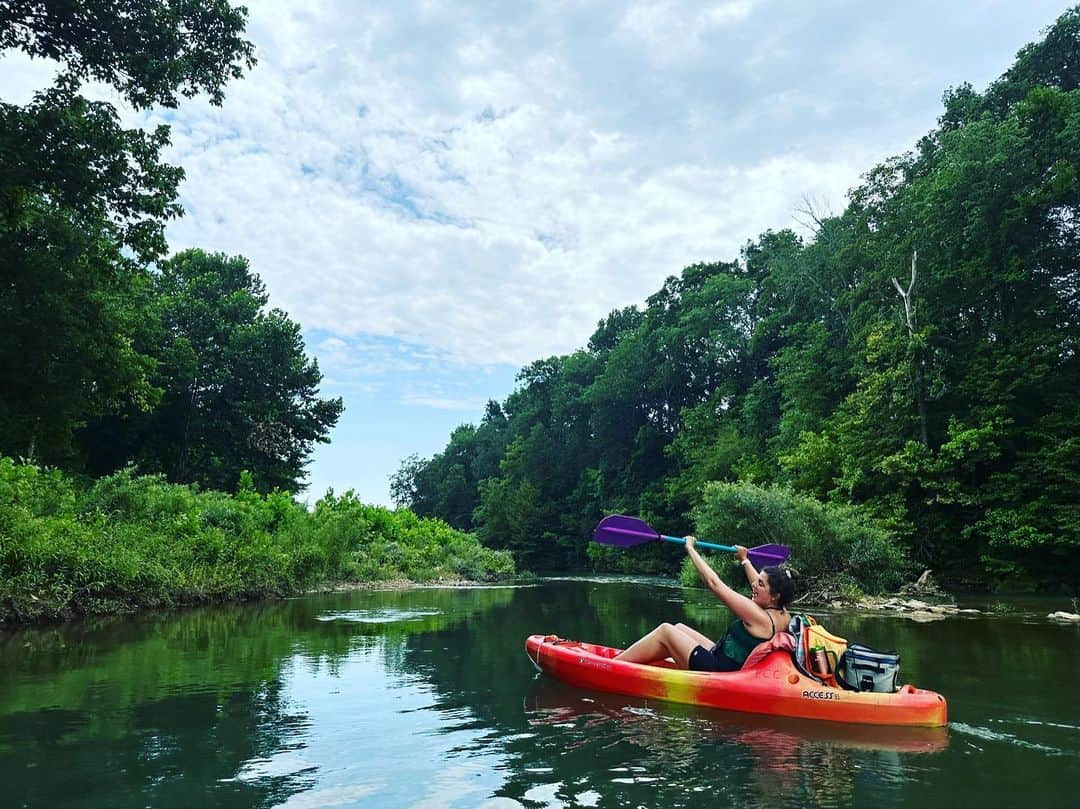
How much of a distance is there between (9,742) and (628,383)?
147 ft

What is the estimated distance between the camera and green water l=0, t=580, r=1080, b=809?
149 inches

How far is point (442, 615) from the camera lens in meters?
12.8

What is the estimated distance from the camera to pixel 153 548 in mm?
11812

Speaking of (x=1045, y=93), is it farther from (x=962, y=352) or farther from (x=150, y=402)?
(x=150, y=402)

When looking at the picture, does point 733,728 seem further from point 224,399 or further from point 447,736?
point 224,399

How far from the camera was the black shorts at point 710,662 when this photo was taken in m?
6.00

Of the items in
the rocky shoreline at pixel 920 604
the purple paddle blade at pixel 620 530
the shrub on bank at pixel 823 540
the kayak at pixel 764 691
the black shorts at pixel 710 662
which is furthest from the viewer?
the shrub on bank at pixel 823 540

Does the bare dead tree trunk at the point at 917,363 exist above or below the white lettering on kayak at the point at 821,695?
above

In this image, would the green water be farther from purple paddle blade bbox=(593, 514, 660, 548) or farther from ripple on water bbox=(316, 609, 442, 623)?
ripple on water bbox=(316, 609, 442, 623)

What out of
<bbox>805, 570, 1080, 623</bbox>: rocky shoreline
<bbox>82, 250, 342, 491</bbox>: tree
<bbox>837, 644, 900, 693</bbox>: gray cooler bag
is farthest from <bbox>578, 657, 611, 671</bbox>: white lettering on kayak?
<bbox>82, 250, 342, 491</bbox>: tree

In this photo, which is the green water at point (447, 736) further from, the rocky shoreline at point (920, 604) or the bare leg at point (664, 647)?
the rocky shoreline at point (920, 604)

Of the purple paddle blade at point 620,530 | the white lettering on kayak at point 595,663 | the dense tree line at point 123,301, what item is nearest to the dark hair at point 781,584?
the white lettering on kayak at point 595,663

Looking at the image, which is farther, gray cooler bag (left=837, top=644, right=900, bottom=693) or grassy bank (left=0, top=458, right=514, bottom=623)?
grassy bank (left=0, top=458, right=514, bottom=623)

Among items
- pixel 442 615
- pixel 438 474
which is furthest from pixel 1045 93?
pixel 438 474
